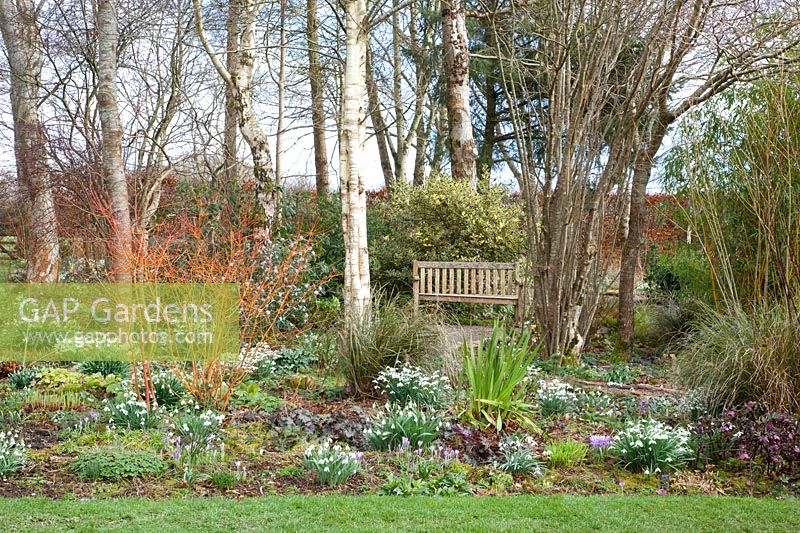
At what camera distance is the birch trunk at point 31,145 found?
1170 cm

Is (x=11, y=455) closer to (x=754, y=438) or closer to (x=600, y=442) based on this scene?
(x=600, y=442)

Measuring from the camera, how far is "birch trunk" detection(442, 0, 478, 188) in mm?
11602

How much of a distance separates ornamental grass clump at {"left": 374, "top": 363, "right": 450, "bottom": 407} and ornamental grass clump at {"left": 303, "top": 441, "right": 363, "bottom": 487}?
133cm

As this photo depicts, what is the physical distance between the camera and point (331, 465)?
432 cm

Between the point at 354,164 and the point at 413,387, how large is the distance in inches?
97.7

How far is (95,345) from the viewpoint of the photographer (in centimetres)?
809

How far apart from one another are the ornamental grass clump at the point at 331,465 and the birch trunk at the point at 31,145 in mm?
8586

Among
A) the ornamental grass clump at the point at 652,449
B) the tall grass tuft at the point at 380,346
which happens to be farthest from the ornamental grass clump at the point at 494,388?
the tall grass tuft at the point at 380,346

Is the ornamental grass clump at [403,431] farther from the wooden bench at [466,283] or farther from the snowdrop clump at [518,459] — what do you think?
the wooden bench at [466,283]

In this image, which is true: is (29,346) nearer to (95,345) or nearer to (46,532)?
(95,345)

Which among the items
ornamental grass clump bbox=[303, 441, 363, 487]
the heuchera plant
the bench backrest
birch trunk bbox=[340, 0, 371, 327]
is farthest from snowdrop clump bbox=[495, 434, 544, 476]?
the bench backrest

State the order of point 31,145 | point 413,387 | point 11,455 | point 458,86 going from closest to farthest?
Result: point 11,455
point 413,387
point 31,145
point 458,86

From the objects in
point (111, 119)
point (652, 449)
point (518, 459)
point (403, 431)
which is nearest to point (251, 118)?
point (111, 119)

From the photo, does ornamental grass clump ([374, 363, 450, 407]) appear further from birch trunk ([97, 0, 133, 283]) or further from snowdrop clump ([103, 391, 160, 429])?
birch trunk ([97, 0, 133, 283])
